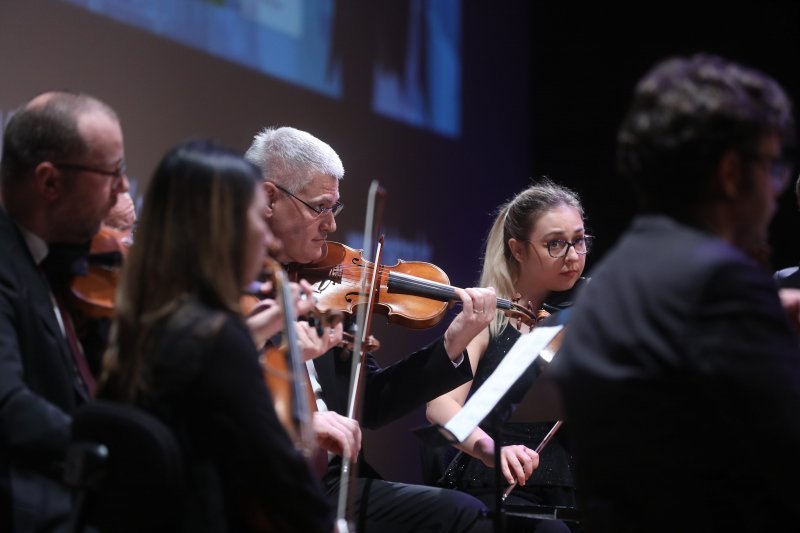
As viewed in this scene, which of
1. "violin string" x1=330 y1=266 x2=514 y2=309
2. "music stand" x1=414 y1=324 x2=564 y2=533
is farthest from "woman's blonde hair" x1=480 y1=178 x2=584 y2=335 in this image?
"music stand" x1=414 y1=324 x2=564 y2=533

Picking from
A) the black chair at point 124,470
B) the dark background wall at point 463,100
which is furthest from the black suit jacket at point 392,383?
the black chair at point 124,470

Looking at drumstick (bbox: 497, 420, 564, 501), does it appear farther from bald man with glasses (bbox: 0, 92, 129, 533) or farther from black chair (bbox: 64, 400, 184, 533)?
black chair (bbox: 64, 400, 184, 533)

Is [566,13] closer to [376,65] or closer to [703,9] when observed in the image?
[703,9]

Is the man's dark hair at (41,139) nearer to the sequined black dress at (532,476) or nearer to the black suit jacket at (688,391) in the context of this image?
the black suit jacket at (688,391)

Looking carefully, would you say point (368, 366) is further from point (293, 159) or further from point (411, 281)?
point (293, 159)

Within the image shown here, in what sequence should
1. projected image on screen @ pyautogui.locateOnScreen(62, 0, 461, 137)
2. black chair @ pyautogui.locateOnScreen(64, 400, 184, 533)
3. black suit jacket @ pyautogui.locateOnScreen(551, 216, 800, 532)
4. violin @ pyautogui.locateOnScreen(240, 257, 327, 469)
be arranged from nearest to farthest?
black suit jacket @ pyautogui.locateOnScreen(551, 216, 800, 532) → black chair @ pyautogui.locateOnScreen(64, 400, 184, 533) → violin @ pyautogui.locateOnScreen(240, 257, 327, 469) → projected image on screen @ pyautogui.locateOnScreen(62, 0, 461, 137)

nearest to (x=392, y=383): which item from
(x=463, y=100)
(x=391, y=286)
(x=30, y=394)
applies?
(x=391, y=286)

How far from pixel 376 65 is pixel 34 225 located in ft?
7.19

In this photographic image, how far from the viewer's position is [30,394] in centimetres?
156

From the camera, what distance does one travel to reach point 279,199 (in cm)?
261

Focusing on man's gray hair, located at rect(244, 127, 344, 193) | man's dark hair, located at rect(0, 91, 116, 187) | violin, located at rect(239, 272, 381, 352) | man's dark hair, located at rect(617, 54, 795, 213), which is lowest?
violin, located at rect(239, 272, 381, 352)

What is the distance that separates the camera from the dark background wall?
2.65 meters

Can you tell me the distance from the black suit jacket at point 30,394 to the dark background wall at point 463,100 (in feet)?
2.99

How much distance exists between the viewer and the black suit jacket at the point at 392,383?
2479mm
